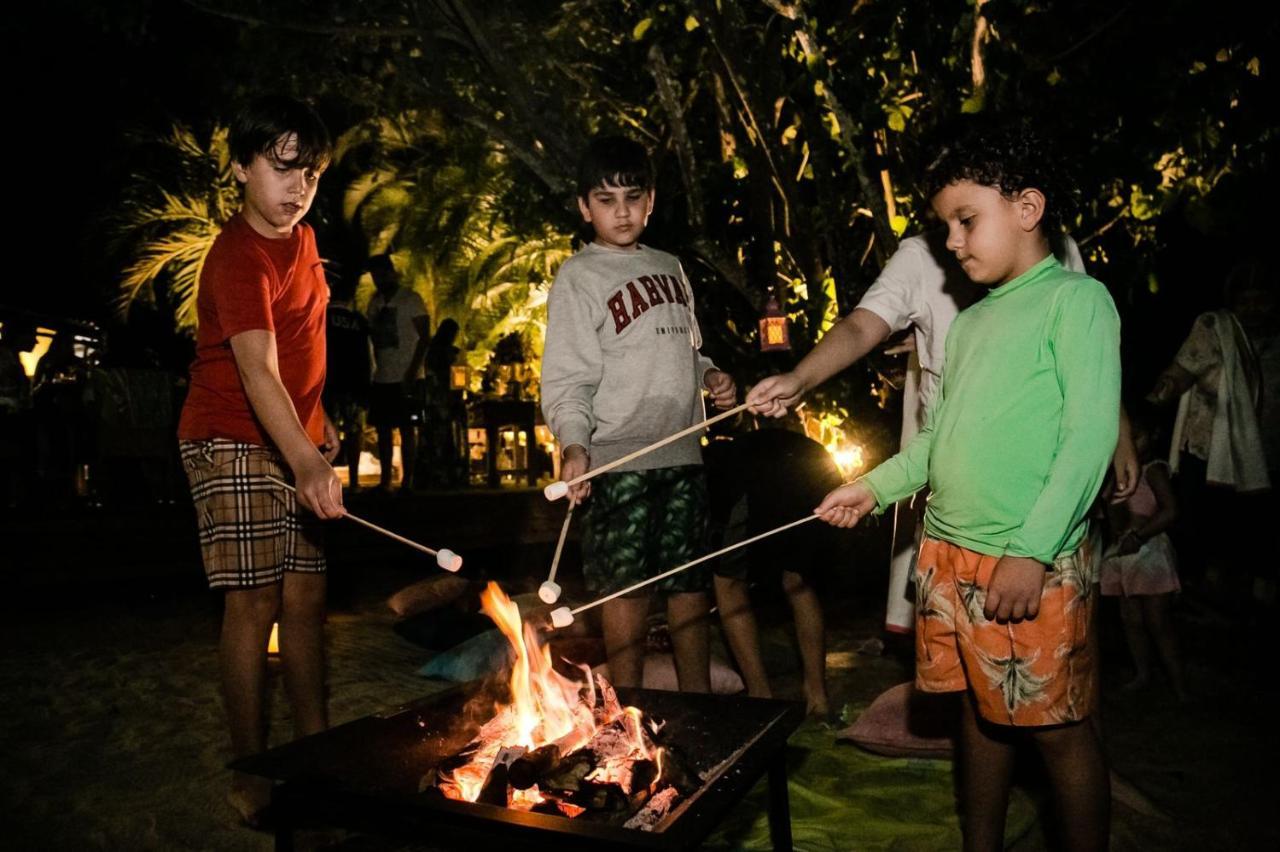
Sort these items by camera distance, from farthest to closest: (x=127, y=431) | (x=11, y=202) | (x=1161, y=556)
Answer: (x=11, y=202)
(x=127, y=431)
(x=1161, y=556)

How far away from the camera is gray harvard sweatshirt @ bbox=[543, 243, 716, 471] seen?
3.30 metres

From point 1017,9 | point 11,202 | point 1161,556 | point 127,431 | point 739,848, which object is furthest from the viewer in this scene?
point 11,202

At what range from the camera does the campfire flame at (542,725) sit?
7.43 feet

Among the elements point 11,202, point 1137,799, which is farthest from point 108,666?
point 11,202

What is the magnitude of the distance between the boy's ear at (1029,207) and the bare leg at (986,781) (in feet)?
4.09

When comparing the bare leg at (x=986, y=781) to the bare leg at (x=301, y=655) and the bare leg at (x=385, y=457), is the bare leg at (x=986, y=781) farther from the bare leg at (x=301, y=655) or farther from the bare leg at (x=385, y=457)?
the bare leg at (x=385, y=457)

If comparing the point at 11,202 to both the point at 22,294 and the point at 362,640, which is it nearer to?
the point at 22,294

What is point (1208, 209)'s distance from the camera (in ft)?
17.8

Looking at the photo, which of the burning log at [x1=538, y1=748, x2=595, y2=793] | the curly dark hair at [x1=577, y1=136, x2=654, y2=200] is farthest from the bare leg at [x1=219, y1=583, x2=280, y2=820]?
the curly dark hair at [x1=577, y1=136, x2=654, y2=200]

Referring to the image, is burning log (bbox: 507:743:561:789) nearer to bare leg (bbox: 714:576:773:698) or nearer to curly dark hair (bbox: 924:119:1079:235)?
bare leg (bbox: 714:576:773:698)

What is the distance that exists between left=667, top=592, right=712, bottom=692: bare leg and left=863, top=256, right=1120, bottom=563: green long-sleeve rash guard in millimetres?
1185

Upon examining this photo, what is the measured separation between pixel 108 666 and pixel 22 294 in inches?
694

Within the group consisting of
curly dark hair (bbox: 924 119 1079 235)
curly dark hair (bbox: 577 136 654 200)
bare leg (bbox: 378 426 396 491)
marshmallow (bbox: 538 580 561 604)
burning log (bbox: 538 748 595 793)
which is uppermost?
curly dark hair (bbox: 577 136 654 200)

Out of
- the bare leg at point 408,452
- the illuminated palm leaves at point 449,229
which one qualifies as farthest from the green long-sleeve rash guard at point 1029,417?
the illuminated palm leaves at point 449,229
